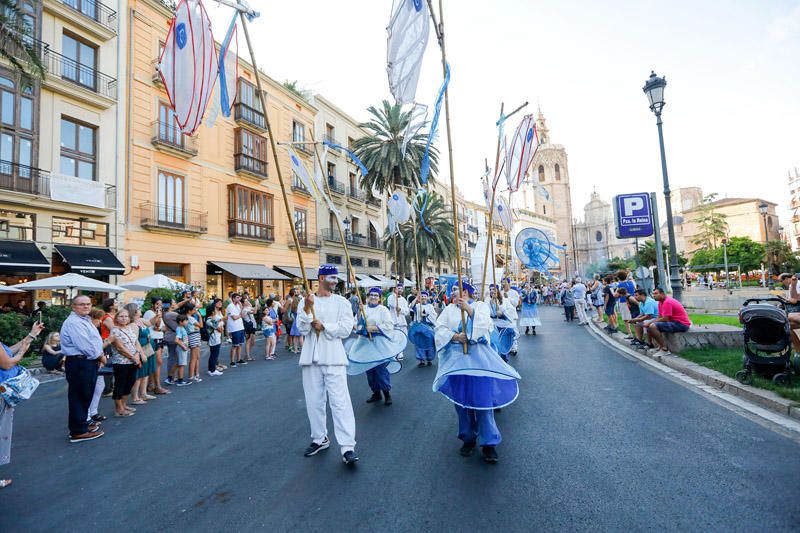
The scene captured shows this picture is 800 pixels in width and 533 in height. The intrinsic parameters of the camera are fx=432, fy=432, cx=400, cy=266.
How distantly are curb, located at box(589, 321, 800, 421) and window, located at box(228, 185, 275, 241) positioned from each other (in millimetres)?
20664

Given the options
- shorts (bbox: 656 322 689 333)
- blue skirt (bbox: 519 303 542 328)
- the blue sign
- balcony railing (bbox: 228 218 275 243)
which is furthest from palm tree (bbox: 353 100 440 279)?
shorts (bbox: 656 322 689 333)

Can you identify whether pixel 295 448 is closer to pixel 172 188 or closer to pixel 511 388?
pixel 511 388

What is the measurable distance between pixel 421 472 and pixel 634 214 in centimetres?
1232

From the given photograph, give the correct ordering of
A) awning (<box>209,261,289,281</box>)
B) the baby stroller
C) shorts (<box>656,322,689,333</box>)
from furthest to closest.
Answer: awning (<box>209,261,289,281</box>) < shorts (<box>656,322,689,333</box>) < the baby stroller

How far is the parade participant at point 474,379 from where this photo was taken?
4.11 meters

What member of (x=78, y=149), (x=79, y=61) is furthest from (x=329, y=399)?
(x=79, y=61)

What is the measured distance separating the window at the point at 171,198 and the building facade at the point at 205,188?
49 millimetres

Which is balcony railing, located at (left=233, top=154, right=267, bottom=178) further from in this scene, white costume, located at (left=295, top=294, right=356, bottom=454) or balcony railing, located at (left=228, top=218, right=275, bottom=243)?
white costume, located at (left=295, top=294, right=356, bottom=454)

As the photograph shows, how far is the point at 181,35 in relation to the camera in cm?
540

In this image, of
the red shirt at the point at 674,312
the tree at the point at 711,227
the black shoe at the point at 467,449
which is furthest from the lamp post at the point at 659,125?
the tree at the point at 711,227

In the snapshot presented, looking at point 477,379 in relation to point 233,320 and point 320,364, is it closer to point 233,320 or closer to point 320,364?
point 320,364

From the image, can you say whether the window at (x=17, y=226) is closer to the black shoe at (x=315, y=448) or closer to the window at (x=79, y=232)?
the window at (x=79, y=232)

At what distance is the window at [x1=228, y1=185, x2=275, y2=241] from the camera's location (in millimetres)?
24180

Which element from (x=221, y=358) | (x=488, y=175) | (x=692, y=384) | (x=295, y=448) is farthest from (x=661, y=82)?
(x=221, y=358)
